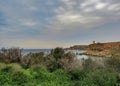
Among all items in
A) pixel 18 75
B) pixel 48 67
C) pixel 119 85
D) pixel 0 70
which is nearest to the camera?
pixel 119 85

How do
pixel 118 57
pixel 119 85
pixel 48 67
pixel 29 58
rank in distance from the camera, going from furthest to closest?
pixel 29 58
pixel 48 67
pixel 118 57
pixel 119 85

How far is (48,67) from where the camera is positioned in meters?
17.9

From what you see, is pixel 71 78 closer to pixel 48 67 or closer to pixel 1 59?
pixel 48 67

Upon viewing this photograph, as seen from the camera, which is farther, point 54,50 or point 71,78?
point 54,50

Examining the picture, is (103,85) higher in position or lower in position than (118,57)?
lower

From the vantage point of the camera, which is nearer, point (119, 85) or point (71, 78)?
point (119, 85)

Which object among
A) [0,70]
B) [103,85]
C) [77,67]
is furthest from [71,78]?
[0,70]

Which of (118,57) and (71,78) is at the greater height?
(118,57)

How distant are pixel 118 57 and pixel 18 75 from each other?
6261 mm

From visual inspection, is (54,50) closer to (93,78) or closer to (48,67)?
(48,67)

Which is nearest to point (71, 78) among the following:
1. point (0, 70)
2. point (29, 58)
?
point (0, 70)

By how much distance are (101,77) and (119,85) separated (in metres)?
1.01

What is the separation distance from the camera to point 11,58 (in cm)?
2084

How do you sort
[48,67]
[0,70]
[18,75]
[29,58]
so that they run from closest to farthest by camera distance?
[18,75], [0,70], [48,67], [29,58]
